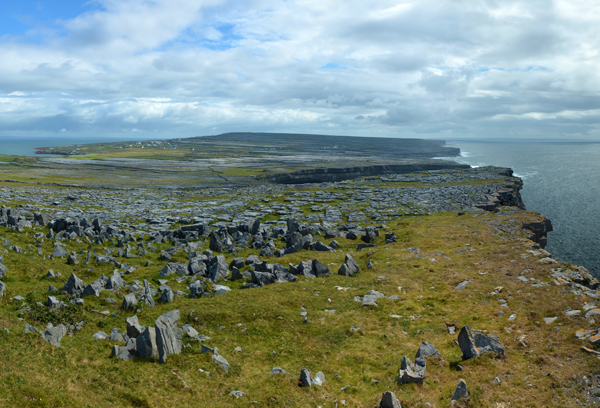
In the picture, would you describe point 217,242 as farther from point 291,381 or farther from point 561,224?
point 561,224

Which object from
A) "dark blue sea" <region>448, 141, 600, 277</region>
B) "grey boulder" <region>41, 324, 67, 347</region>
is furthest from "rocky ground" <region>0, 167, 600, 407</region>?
"dark blue sea" <region>448, 141, 600, 277</region>

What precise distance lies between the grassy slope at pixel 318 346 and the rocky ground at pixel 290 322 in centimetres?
10

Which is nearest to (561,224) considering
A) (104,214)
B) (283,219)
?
(283,219)

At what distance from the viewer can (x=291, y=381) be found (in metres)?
18.7

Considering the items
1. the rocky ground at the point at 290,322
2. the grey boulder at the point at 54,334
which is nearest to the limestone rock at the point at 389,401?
the rocky ground at the point at 290,322

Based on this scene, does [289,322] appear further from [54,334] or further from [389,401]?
[54,334]

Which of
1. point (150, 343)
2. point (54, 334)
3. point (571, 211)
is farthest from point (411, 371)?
point (571, 211)

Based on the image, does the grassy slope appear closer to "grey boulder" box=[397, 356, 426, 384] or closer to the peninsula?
the peninsula

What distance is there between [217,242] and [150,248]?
7.75 metres

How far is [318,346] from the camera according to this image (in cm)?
2244

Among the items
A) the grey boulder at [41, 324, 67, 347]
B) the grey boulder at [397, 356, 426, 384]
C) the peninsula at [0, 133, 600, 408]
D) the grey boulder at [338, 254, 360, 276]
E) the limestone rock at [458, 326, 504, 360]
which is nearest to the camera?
the peninsula at [0, 133, 600, 408]

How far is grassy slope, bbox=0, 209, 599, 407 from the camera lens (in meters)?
16.3

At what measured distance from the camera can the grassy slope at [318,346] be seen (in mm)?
16312

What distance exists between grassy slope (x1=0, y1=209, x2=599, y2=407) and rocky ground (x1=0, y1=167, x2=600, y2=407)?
10cm
